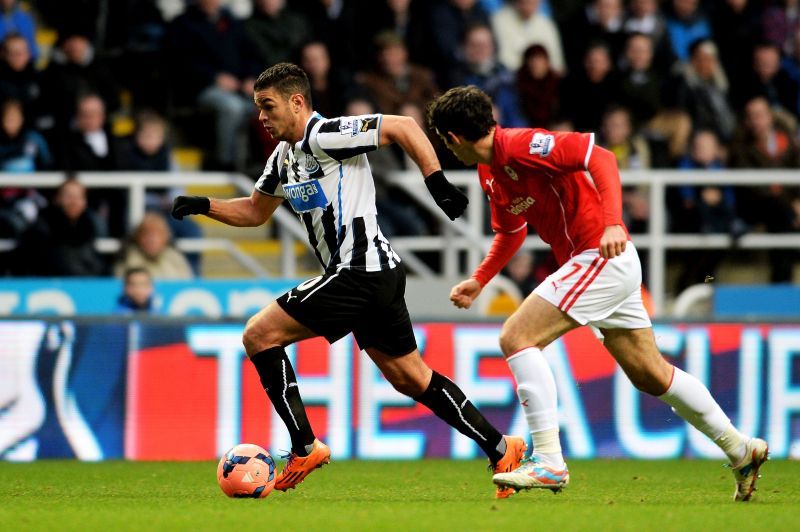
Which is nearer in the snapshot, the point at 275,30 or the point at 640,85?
the point at 275,30

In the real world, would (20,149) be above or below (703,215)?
above

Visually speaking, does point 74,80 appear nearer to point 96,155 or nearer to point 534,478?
point 96,155

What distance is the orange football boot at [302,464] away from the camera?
724 cm

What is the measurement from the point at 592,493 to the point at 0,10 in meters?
7.81

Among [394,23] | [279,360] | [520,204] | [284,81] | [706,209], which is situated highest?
[394,23]

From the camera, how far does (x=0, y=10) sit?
1324cm

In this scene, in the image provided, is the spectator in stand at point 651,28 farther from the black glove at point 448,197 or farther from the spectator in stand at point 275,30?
the black glove at point 448,197

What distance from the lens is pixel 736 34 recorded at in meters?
15.0

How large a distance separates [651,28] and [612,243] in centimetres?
843

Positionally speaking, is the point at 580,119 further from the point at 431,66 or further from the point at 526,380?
the point at 526,380

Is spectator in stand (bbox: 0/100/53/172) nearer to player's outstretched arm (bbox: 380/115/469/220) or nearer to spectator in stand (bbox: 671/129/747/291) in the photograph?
spectator in stand (bbox: 671/129/747/291)

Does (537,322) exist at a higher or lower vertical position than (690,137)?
lower

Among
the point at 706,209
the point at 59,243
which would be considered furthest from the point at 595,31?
the point at 59,243

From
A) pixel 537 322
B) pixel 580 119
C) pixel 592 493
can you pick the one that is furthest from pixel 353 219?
pixel 580 119
